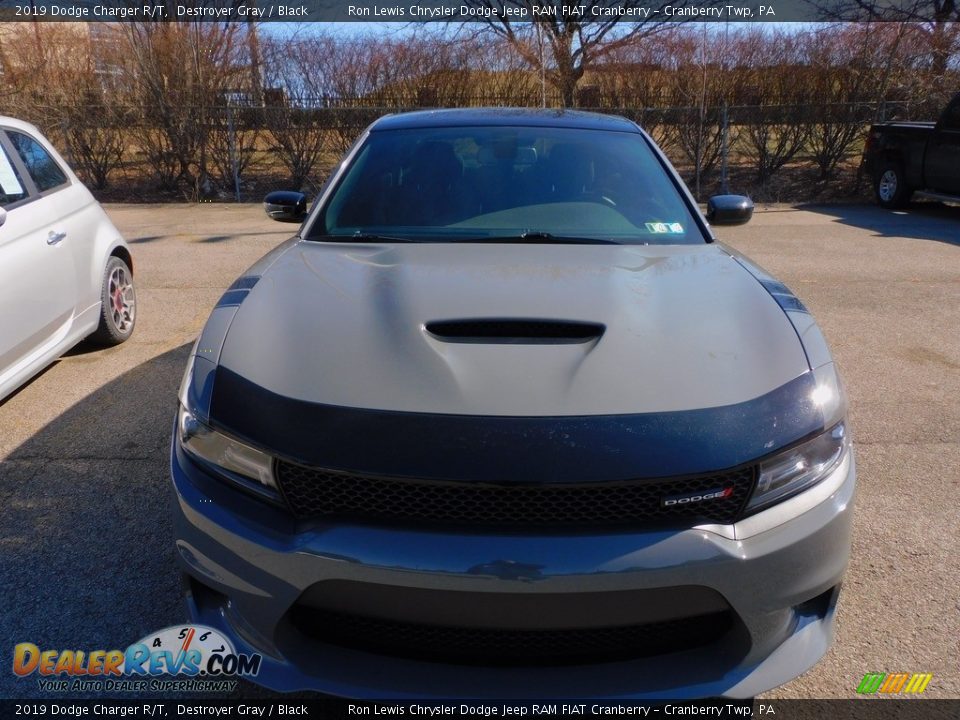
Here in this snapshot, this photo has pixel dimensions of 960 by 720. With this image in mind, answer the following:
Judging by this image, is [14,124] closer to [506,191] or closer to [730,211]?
[506,191]

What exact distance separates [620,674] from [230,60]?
1486 centimetres

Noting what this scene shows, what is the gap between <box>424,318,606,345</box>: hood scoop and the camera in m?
2.23

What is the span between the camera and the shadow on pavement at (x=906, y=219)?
10422mm

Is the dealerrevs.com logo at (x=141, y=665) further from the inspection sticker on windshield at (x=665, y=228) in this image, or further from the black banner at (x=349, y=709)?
the inspection sticker on windshield at (x=665, y=228)

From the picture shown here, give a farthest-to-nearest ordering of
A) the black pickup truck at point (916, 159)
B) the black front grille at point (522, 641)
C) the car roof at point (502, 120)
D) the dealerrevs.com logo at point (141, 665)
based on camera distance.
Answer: the black pickup truck at point (916, 159)
the car roof at point (502, 120)
the dealerrevs.com logo at point (141, 665)
the black front grille at point (522, 641)

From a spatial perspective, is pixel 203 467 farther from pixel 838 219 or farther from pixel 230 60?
pixel 230 60

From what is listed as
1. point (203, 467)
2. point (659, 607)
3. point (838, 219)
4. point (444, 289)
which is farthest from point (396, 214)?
point (838, 219)

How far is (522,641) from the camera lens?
1.91 m

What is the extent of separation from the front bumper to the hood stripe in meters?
0.15

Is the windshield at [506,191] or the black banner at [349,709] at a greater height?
the windshield at [506,191]

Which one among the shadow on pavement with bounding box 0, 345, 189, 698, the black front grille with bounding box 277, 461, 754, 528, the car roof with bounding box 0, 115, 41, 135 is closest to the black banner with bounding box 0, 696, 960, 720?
the shadow on pavement with bounding box 0, 345, 189, 698

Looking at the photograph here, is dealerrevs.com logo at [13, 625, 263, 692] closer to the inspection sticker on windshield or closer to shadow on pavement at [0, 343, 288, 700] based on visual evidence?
shadow on pavement at [0, 343, 288, 700]

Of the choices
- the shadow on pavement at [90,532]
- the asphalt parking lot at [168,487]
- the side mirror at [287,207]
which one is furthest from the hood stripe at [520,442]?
the side mirror at [287,207]

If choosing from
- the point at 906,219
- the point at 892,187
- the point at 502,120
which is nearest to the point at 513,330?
the point at 502,120
